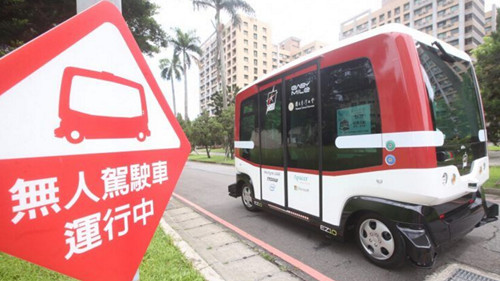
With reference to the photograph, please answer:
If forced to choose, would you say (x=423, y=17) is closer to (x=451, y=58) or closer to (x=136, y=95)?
(x=451, y=58)

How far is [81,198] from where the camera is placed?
1.15m

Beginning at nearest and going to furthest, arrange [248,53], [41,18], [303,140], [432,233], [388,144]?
[432,233] → [388,144] → [303,140] → [41,18] → [248,53]

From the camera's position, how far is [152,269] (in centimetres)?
295

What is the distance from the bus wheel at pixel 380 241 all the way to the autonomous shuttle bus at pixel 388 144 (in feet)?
0.04

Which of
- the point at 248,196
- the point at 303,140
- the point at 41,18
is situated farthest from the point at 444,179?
the point at 41,18

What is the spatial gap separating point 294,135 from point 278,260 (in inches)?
75.4

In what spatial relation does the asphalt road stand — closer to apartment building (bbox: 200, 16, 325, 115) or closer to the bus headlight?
the bus headlight

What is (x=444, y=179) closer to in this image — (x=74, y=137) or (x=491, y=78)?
(x=74, y=137)

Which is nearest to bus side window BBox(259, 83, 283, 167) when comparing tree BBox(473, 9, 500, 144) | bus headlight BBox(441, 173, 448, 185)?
bus headlight BBox(441, 173, 448, 185)

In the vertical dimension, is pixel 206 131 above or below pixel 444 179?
above

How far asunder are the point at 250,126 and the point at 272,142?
3.04ft

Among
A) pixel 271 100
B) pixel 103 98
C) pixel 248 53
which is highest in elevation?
pixel 248 53

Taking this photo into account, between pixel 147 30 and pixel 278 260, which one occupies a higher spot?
pixel 147 30

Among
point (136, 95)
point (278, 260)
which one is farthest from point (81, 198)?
point (278, 260)
